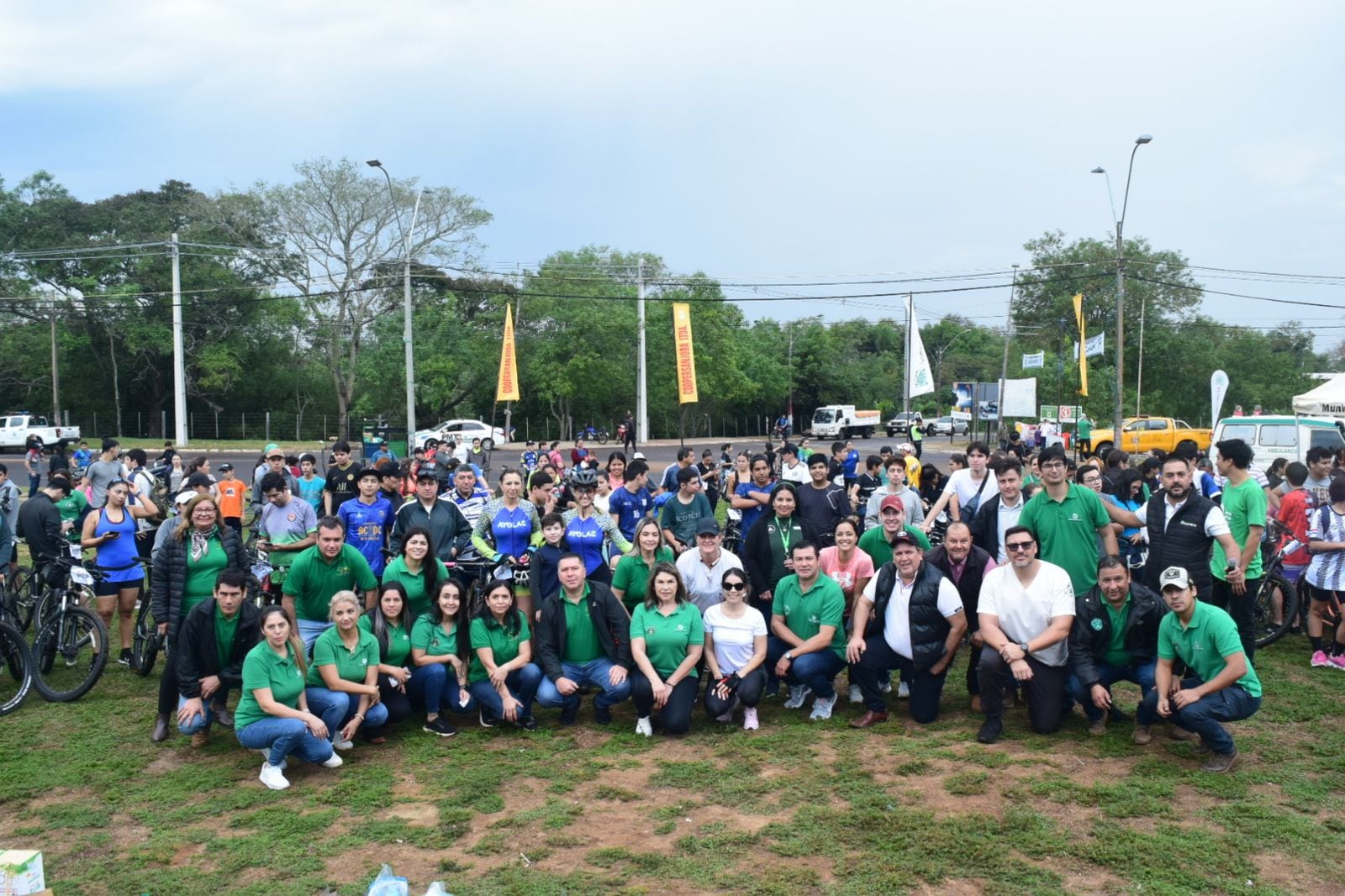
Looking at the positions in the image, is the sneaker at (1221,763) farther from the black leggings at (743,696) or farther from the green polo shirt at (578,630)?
the green polo shirt at (578,630)

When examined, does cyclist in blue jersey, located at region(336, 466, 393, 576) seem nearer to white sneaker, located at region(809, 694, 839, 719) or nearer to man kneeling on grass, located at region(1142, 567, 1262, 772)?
white sneaker, located at region(809, 694, 839, 719)

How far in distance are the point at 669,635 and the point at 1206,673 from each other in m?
3.22

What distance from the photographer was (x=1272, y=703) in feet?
22.3

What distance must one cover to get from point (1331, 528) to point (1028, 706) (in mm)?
3069

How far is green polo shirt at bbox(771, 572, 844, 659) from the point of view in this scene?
22.3ft

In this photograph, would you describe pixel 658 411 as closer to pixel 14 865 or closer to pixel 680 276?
pixel 680 276

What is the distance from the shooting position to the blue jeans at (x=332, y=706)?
6.05 meters

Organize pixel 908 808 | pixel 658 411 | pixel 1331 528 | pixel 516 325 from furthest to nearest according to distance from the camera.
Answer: pixel 658 411, pixel 516 325, pixel 1331 528, pixel 908 808

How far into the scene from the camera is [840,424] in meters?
53.1

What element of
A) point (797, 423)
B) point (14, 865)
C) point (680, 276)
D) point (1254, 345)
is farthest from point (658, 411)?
point (14, 865)

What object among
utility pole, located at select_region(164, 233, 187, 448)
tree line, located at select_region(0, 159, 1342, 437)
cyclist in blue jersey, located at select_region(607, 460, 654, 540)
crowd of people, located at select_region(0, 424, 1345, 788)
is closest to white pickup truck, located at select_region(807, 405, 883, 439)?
tree line, located at select_region(0, 159, 1342, 437)

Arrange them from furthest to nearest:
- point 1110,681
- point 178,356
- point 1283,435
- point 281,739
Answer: point 178,356 < point 1283,435 < point 1110,681 < point 281,739

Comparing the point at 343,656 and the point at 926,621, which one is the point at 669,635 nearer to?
the point at 926,621

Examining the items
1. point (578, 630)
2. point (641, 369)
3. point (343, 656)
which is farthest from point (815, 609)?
point (641, 369)
